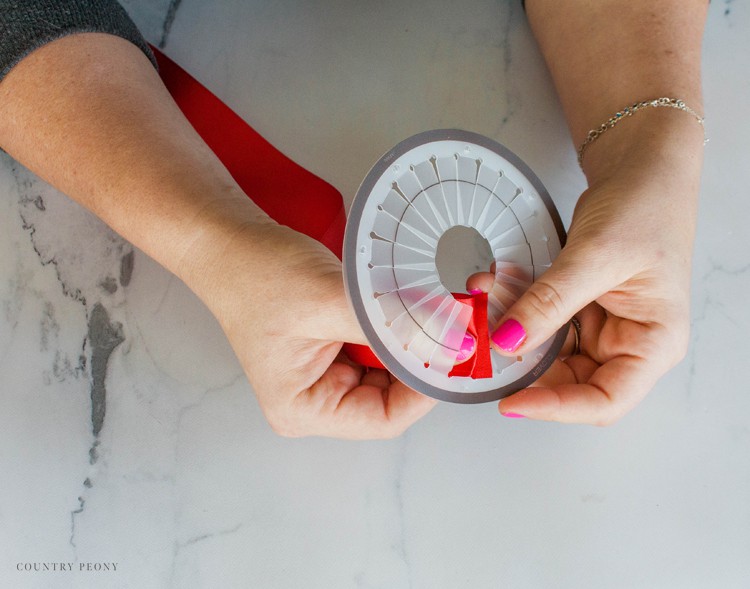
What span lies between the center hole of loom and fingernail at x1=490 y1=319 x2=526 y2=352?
8.2 inches

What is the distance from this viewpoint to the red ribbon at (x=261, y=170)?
875mm

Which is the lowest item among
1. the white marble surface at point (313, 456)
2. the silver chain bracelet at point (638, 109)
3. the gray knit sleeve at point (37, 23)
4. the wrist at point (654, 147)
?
the white marble surface at point (313, 456)

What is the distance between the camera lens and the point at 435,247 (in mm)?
700

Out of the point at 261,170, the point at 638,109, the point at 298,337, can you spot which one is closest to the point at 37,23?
the point at 261,170

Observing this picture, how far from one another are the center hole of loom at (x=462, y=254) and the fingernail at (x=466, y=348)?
0.20 meters

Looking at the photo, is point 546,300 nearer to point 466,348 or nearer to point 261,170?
point 466,348

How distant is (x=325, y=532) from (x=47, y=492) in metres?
0.34

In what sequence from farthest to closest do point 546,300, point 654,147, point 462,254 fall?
point 462,254
point 654,147
point 546,300

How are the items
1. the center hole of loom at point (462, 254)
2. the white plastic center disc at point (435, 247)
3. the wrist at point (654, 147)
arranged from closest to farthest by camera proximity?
the white plastic center disc at point (435, 247)
the wrist at point (654, 147)
the center hole of loom at point (462, 254)

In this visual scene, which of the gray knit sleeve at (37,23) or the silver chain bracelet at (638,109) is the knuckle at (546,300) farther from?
the gray knit sleeve at (37,23)

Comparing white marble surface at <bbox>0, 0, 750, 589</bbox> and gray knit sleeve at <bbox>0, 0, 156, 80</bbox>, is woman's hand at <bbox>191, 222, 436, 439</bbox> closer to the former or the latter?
white marble surface at <bbox>0, 0, 750, 589</bbox>

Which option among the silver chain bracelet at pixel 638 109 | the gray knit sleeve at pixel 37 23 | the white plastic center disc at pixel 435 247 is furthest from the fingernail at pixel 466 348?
the gray knit sleeve at pixel 37 23

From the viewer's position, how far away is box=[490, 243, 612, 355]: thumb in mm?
643

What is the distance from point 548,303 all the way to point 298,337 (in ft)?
0.81
